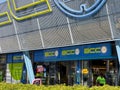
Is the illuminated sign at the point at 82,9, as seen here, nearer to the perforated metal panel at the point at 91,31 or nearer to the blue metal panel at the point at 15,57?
the perforated metal panel at the point at 91,31

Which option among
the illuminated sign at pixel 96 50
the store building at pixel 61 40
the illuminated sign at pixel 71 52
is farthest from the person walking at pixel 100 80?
the illuminated sign at pixel 71 52

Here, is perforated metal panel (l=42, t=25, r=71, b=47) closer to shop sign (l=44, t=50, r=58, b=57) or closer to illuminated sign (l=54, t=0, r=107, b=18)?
shop sign (l=44, t=50, r=58, b=57)

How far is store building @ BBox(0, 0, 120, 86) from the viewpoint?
946 inches

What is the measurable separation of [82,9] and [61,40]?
11.7 ft

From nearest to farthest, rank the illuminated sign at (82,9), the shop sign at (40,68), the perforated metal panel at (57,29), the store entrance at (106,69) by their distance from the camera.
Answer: the perforated metal panel at (57,29) → the illuminated sign at (82,9) → the store entrance at (106,69) → the shop sign at (40,68)

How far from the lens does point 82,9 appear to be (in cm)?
2489

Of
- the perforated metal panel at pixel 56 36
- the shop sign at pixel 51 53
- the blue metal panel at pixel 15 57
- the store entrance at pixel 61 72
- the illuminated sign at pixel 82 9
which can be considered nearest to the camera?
the illuminated sign at pixel 82 9

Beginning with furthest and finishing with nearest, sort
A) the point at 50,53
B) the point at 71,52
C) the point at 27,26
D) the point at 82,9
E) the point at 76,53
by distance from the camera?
the point at 27,26, the point at 50,53, the point at 71,52, the point at 76,53, the point at 82,9

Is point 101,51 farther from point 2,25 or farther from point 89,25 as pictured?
point 2,25

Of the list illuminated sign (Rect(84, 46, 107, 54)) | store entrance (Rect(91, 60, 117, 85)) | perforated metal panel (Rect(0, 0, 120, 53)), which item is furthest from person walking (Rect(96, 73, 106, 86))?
perforated metal panel (Rect(0, 0, 120, 53))

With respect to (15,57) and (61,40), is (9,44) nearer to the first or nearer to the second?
(15,57)

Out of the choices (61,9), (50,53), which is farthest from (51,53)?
(61,9)

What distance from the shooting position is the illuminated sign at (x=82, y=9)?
23766 mm

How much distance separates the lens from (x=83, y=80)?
27000 mm
